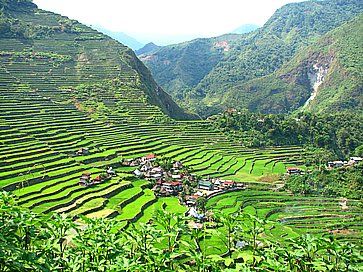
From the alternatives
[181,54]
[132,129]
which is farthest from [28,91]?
[181,54]

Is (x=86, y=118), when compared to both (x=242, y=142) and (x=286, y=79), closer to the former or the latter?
(x=242, y=142)

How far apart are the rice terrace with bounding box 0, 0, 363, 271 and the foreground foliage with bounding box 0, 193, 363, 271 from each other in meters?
0.01

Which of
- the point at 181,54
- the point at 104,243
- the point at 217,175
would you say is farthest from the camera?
the point at 181,54

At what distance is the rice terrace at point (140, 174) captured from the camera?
339cm

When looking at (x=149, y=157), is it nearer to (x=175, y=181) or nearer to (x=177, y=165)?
(x=177, y=165)

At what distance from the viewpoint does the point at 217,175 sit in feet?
103

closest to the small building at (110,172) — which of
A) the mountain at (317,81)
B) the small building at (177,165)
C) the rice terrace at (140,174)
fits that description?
the rice terrace at (140,174)

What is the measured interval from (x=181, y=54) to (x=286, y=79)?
6018 cm

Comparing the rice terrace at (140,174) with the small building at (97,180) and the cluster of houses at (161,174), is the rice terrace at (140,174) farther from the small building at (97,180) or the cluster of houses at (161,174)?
the small building at (97,180)

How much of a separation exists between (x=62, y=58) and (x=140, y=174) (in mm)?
28090

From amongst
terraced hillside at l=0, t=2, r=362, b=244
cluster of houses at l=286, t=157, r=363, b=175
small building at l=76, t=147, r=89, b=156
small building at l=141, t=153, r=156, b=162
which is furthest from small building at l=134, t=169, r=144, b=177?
cluster of houses at l=286, t=157, r=363, b=175

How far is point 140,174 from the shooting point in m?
28.5

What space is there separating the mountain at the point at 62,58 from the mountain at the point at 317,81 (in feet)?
113

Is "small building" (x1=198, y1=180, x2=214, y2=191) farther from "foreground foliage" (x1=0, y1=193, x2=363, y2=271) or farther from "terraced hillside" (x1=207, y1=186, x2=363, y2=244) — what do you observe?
"foreground foliage" (x1=0, y1=193, x2=363, y2=271)
